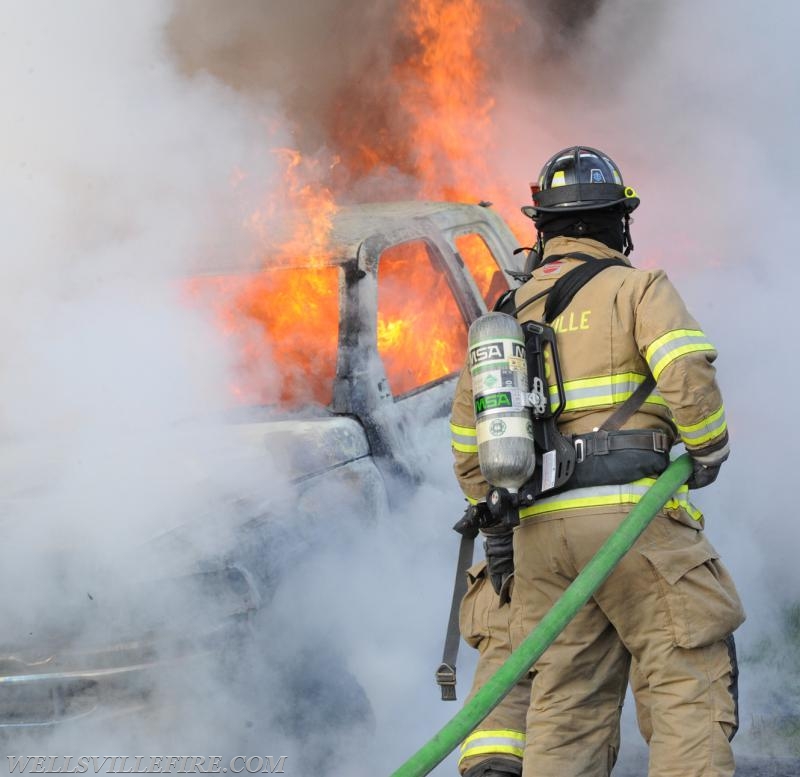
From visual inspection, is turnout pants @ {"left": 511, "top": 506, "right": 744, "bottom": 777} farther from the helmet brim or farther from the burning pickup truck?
the burning pickup truck

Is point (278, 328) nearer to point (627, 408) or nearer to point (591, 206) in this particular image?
point (591, 206)

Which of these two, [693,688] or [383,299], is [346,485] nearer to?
[383,299]

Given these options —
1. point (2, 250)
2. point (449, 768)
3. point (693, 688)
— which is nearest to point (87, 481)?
point (2, 250)

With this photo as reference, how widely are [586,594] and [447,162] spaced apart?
5.41 metres

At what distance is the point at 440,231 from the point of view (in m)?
5.99

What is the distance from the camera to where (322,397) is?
5.17 meters

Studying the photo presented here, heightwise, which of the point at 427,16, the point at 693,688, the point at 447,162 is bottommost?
the point at 693,688

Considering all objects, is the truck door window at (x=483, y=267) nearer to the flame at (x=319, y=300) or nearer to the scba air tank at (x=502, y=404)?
the flame at (x=319, y=300)

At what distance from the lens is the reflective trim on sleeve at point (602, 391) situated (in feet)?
11.9

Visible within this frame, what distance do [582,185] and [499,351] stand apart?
63 centimetres

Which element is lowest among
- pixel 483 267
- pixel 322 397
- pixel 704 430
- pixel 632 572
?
pixel 632 572

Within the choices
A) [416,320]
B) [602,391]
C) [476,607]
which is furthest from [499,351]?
[416,320]

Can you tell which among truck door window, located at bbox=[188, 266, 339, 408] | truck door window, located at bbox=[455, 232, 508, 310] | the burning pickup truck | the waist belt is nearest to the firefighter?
the waist belt

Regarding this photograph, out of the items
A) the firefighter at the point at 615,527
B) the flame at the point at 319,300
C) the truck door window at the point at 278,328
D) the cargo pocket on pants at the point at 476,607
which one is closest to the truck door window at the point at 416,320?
the flame at the point at 319,300
